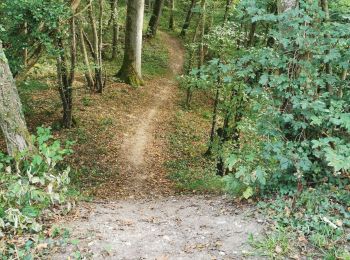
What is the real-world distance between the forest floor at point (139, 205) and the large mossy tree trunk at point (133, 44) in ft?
3.71

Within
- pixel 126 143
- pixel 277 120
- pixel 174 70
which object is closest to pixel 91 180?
pixel 126 143

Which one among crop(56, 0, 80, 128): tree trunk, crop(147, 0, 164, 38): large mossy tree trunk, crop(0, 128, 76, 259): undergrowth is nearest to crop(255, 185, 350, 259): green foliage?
crop(0, 128, 76, 259): undergrowth

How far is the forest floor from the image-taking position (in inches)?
189

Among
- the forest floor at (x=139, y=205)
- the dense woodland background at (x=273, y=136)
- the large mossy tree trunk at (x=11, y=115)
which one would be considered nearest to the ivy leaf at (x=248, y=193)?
the dense woodland background at (x=273, y=136)

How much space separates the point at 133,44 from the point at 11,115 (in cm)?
1290

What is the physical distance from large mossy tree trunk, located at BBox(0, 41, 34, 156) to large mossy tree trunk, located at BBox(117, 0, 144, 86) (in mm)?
12377

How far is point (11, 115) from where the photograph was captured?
6922 mm

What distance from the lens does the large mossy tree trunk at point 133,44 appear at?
18594mm

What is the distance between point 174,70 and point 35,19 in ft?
47.5

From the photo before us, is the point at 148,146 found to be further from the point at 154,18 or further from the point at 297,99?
the point at 154,18

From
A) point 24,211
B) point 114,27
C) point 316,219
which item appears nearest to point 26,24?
point 24,211

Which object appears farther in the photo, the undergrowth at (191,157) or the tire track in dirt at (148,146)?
the tire track in dirt at (148,146)

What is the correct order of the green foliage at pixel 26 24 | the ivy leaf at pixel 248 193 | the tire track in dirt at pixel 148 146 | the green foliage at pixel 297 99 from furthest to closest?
the tire track in dirt at pixel 148 146 < the green foliage at pixel 26 24 < the ivy leaf at pixel 248 193 < the green foliage at pixel 297 99

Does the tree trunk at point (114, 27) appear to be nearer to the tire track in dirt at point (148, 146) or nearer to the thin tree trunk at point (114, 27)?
the thin tree trunk at point (114, 27)
